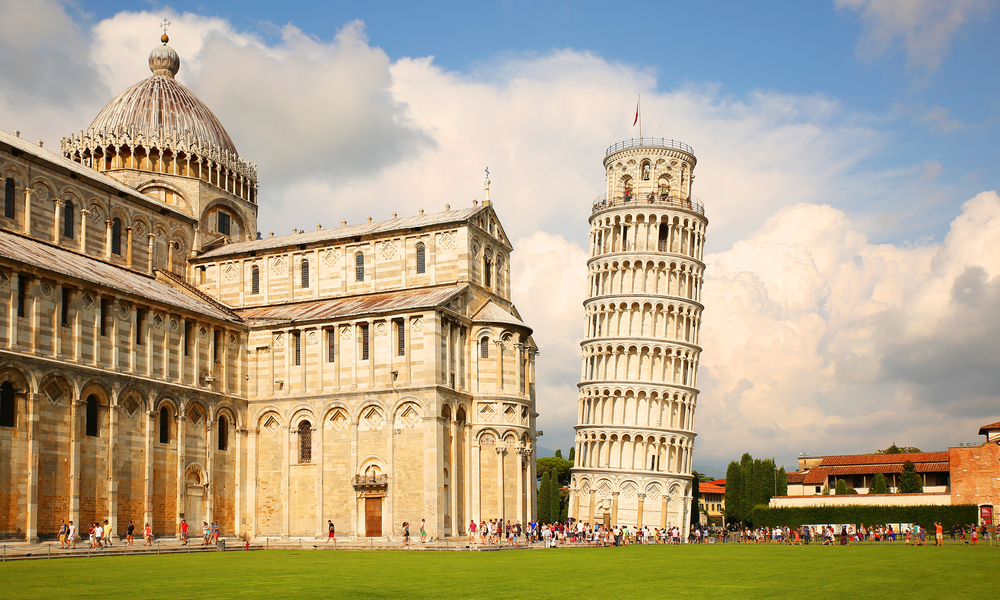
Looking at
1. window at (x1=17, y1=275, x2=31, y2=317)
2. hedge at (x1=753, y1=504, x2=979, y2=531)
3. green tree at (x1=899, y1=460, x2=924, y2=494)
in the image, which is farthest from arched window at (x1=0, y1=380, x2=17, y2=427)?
green tree at (x1=899, y1=460, x2=924, y2=494)

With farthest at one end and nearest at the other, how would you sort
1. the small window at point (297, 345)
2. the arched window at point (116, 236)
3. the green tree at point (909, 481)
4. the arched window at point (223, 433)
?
the green tree at point (909, 481)
the arched window at point (116, 236)
the small window at point (297, 345)
the arched window at point (223, 433)

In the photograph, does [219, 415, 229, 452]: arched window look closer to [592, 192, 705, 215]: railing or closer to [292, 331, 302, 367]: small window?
[292, 331, 302, 367]: small window

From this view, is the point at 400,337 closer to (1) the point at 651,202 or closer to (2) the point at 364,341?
(2) the point at 364,341

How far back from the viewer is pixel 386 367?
166 feet

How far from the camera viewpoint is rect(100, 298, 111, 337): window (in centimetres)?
4466

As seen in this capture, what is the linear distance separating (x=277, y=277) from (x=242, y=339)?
18.2 ft

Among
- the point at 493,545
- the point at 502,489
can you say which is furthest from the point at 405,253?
the point at 493,545

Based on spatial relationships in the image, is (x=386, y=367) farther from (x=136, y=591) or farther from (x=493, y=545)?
(x=136, y=591)

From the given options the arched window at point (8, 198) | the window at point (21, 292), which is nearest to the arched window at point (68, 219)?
the arched window at point (8, 198)

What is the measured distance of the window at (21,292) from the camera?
133ft

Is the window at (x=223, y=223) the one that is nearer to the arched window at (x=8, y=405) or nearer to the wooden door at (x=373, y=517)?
the wooden door at (x=373, y=517)

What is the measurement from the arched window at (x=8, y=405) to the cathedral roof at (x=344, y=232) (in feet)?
67.9

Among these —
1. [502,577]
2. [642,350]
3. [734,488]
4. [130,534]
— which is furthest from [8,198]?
[734,488]

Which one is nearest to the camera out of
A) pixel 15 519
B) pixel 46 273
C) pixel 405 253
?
pixel 15 519
